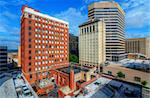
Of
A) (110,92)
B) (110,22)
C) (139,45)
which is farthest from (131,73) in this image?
(139,45)

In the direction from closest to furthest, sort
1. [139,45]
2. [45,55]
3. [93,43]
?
[45,55] < [93,43] < [139,45]

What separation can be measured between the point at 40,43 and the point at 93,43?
79.1 ft

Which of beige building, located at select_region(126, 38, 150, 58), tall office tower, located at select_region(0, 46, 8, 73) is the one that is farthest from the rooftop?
beige building, located at select_region(126, 38, 150, 58)

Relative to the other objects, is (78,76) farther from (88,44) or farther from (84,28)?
(84,28)

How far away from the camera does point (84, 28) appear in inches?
2099

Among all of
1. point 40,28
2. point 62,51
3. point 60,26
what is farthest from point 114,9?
point 40,28

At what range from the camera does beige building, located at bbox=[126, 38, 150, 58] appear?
87.2m

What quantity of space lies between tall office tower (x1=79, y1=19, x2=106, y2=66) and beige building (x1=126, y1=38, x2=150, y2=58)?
2263 inches

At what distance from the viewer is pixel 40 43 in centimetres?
3572

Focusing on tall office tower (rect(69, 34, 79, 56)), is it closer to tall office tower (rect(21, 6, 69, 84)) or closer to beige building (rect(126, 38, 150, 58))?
tall office tower (rect(21, 6, 69, 84))

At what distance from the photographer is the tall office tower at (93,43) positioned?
4641 cm

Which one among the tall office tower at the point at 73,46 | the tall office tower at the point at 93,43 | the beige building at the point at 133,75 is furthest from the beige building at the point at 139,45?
the beige building at the point at 133,75

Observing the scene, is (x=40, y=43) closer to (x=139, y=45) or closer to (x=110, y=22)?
(x=110, y=22)

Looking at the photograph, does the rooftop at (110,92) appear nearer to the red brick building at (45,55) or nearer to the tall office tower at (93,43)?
the red brick building at (45,55)
